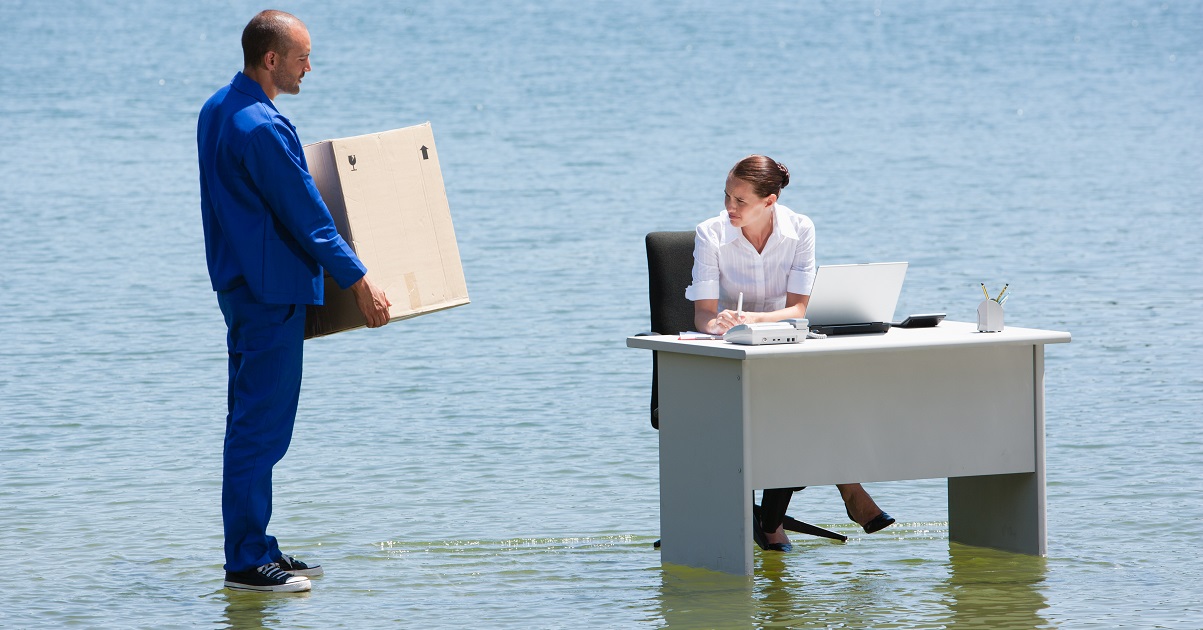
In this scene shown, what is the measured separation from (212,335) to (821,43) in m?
33.4

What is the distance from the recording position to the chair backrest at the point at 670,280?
5.50 meters

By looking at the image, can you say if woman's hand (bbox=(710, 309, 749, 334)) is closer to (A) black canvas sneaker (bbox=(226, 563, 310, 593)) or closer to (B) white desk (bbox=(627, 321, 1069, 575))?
(B) white desk (bbox=(627, 321, 1069, 575))

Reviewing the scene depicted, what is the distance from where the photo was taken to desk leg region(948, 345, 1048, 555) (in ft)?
16.9

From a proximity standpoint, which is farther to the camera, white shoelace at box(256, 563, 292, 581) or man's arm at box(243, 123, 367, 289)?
white shoelace at box(256, 563, 292, 581)

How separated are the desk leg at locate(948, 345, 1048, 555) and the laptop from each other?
0.47 metres

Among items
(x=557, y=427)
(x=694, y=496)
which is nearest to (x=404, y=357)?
(x=557, y=427)

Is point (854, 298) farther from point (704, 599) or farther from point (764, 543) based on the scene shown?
point (704, 599)

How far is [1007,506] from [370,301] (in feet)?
6.73

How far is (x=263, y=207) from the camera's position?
4.71m

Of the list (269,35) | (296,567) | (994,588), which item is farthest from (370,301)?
(994,588)

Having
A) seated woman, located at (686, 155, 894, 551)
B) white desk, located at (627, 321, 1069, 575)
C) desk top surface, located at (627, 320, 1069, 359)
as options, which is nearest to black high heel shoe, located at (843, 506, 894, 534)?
seated woman, located at (686, 155, 894, 551)

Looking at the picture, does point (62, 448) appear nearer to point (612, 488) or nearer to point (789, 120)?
point (612, 488)

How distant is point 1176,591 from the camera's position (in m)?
4.82

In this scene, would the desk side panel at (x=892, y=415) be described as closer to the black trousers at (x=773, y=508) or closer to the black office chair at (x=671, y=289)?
the black trousers at (x=773, y=508)
